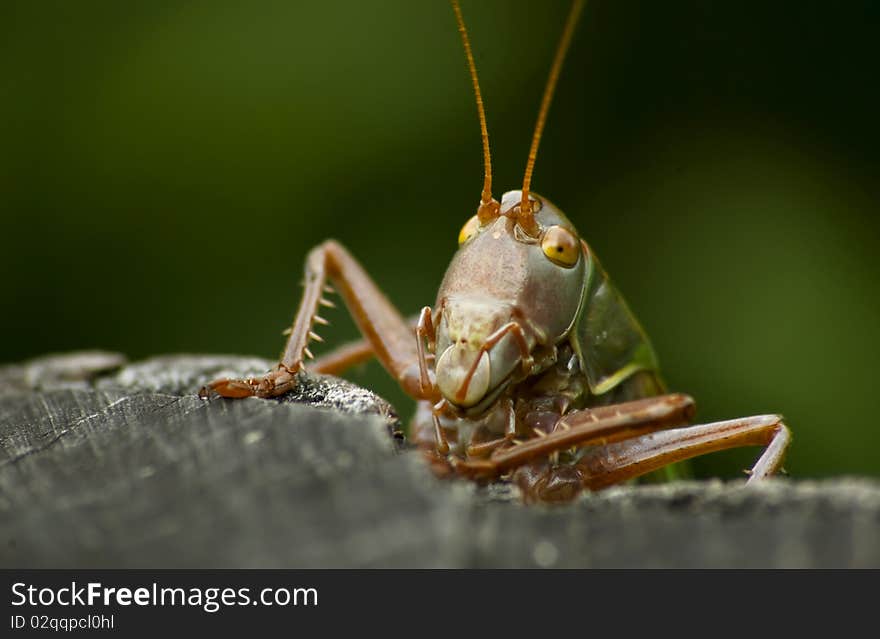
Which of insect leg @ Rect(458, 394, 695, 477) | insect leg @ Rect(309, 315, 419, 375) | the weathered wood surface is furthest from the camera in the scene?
insect leg @ Rect(309, 315, 419, 375)

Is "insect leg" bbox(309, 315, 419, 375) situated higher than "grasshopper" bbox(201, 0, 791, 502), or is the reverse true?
"insect leg" bbox(309, 315, 419, 375)

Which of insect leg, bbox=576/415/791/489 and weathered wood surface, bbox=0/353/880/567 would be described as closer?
weathered wood surface, bbox=0/353/880/567

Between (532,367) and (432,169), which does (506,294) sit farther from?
(432,169)

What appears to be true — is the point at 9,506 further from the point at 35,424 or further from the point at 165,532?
the point at 35,424

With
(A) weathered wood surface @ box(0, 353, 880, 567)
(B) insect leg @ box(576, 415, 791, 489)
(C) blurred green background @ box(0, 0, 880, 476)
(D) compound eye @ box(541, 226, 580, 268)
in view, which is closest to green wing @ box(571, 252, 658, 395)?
(D) compound eye @ box(541, 226, 580, 268)

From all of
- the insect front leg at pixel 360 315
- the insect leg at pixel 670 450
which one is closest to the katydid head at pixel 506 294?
the insect leg at pixel 670 450

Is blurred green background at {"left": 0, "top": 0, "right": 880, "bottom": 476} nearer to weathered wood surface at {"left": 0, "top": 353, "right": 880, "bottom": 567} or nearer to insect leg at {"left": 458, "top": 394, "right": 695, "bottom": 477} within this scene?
insect leg at {"left": 458, "top": 394, "right": 695, "bottom": 477}
